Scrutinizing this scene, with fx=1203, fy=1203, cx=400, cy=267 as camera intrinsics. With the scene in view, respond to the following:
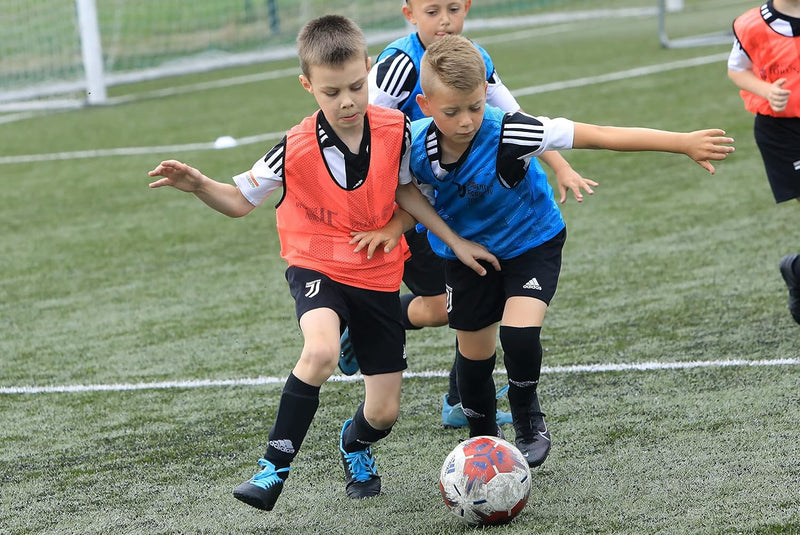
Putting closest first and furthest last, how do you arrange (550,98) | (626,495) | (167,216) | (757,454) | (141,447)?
(626,495), (757,454), (141,447), (167,216), (550,98)

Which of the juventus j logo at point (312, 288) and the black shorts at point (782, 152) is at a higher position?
the juventus j logo at point (312, 288)

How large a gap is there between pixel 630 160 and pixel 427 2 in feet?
17.8

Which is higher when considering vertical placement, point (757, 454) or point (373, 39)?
point (757, 454)

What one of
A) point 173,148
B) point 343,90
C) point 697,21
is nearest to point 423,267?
point 343,90

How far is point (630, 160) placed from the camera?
976 cm

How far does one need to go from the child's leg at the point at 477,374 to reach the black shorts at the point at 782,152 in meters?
2.05

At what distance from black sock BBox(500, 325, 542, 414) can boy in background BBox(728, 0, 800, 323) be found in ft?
6.56

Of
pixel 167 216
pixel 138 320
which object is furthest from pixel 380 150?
pixel 167 216

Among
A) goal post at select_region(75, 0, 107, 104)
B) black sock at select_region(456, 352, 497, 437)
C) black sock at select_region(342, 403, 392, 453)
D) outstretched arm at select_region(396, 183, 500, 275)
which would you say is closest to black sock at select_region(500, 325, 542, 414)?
black sock at select_region(456, 352, 497, 437)

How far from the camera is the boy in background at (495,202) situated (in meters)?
3.83

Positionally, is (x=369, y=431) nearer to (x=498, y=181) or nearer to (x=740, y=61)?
(x=498, y=181)

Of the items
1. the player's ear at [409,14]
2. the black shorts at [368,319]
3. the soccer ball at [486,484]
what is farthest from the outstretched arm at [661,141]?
the player's ear at [409,14]

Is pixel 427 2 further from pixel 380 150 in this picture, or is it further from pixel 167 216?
pixel 167 216

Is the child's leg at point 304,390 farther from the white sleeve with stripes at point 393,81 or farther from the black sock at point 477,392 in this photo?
the white sleeve with stripes at point 393,81
